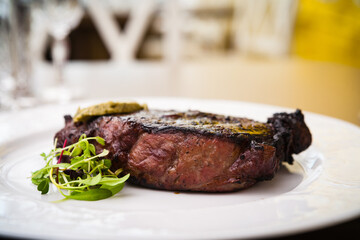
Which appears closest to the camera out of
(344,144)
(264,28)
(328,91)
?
(344,144)

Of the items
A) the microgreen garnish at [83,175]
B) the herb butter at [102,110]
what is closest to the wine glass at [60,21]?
the herb butter at [102,110]

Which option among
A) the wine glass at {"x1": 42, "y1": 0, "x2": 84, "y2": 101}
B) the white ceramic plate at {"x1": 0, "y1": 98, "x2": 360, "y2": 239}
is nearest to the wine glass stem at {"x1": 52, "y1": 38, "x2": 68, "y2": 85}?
the wine glass at {"x1": 42, "y1": 0, "x2": 84, "y2": 101}

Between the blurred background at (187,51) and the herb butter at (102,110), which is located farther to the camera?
the blurred background at (187,51)

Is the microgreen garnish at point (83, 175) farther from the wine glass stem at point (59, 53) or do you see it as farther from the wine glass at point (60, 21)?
the wine glass stem at point (59, 53)

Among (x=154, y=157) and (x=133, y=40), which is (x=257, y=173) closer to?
(x=154, y=157)

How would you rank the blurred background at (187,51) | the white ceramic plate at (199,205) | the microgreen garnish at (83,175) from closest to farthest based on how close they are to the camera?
the white ceramic plate at (199,205), the microgreen garnish at (83,175), the blurred background at (187,51)

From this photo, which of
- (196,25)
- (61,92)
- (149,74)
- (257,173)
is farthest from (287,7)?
(257,173)
